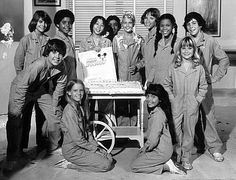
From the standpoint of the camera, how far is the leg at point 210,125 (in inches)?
197

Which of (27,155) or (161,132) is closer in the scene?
(161,132)

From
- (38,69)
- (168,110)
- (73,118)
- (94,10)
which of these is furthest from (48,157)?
(94,10)

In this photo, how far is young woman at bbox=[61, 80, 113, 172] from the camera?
4559mm

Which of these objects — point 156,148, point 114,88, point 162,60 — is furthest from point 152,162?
point 162,60

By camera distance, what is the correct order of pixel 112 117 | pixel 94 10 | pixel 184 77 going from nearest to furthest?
pixel 184 77
pixel 112 117
pixel 94 10

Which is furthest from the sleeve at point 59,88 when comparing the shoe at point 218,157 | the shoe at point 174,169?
the shoe at point 218,157

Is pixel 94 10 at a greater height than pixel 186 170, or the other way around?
pixel 94 10

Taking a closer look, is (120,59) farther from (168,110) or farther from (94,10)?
(94,10)

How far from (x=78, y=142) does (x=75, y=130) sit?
13 centimetres

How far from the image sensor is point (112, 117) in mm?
5535

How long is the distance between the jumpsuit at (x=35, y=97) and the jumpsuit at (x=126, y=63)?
102 cm

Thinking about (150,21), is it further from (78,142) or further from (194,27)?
(78,142)

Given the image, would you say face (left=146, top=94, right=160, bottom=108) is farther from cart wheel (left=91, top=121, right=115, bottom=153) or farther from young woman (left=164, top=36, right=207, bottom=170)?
cart wheel (left=91, top=121, right=115, bottom=153)

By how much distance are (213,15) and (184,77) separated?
5429 mm
